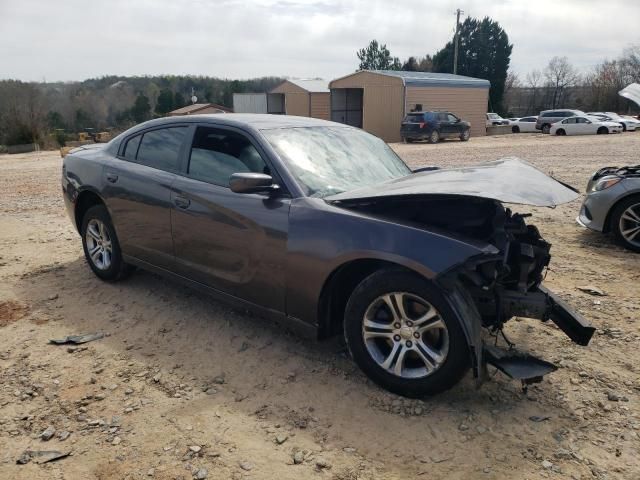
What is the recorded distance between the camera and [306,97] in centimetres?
3872

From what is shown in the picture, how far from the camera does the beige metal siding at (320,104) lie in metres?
37.8

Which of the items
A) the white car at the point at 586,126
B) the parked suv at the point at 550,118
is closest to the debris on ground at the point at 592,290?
the white car at the point at 586,126

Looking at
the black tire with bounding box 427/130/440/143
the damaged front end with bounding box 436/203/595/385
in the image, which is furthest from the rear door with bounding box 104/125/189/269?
the black tire with bounding box 427/130/440/143

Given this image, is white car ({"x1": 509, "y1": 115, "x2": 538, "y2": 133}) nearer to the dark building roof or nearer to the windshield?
the dark building roof

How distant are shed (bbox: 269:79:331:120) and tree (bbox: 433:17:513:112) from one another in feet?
66.0

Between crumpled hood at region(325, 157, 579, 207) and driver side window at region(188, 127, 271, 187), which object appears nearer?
crumpled hood at region(325, 157, 579, 207)

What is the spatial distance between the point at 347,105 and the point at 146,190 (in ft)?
112

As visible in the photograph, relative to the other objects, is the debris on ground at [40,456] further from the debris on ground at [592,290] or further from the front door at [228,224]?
the debris on ground at [592,290]

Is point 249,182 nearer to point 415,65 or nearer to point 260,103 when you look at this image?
point 260,103

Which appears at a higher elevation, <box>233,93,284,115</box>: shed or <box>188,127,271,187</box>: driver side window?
<box>233,93,284,115</box>: shed

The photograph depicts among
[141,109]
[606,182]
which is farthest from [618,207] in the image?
[141,109]

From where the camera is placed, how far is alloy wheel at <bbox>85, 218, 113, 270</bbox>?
16.4 feet

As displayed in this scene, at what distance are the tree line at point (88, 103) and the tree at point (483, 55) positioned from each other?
98.9 feet

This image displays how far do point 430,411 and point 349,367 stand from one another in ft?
2.23
